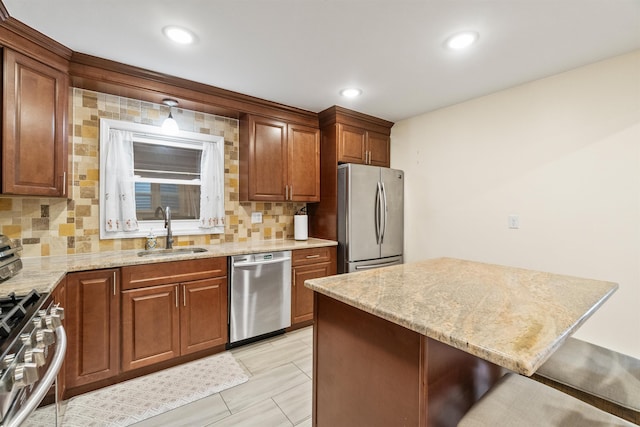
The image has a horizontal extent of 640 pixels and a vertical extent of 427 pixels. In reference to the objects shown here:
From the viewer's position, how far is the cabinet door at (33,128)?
1743mm

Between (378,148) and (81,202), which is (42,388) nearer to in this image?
(81,202)

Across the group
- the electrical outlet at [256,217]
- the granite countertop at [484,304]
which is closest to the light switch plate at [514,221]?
the granite countertop at [484,304]

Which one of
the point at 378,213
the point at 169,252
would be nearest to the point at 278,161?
the point at 378,213

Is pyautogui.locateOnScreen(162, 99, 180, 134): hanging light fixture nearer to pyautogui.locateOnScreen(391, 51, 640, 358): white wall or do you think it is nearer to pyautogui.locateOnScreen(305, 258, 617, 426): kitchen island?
pyautogui.locateOnScreen(305, 258, 617, 426): kitchen island

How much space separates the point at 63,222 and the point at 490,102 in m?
3.90

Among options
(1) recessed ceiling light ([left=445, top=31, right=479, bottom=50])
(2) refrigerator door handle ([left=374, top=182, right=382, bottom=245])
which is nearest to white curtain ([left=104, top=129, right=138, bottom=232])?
(2) refrigerator door handle ([left=374, top=182, right=382, bottom=245])

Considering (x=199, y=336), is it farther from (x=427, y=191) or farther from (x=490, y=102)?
(x=490, y=102)

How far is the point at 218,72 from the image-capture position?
2352 mm

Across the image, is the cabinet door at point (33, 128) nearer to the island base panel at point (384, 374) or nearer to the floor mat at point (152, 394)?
the floor mat at point (152, 394)

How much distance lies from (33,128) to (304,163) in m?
2.23

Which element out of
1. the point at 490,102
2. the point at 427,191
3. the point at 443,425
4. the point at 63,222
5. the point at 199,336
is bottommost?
the point at 199,336

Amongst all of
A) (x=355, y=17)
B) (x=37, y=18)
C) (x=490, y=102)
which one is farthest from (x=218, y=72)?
(x=490, y=102)

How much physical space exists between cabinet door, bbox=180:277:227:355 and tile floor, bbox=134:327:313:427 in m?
Answer: 0.29

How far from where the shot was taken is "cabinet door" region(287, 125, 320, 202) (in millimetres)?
3240
